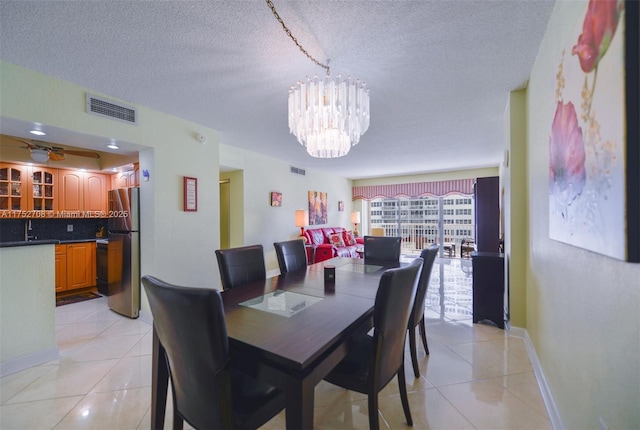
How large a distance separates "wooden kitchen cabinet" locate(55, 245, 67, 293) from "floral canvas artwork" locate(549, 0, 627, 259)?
576 centimetres

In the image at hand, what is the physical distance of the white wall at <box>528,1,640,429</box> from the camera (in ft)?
2.71

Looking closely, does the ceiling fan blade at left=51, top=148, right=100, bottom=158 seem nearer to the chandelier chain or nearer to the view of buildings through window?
the chandelier chain

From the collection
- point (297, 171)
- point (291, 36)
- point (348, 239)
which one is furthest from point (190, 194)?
point (348, 239)

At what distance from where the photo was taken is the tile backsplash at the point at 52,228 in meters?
3.83

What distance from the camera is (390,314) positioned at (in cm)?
126

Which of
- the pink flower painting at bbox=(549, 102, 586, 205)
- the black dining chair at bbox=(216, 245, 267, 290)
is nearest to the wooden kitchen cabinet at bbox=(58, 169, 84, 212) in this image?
the black dining chair at bbox=(216, 245, 267, 290)

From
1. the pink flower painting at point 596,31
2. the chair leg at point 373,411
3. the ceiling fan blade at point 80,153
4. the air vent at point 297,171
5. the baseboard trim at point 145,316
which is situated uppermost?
the air vent at point 297,171

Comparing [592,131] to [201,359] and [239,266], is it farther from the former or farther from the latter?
[239,266]

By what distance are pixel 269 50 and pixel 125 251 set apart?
2.86 meters

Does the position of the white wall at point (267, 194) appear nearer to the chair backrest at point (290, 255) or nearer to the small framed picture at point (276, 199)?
the small framed picture at point (276, 199)

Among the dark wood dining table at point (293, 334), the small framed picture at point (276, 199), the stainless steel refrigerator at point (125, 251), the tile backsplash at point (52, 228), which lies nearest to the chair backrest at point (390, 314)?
the dark wood dining table at point (293, 334)

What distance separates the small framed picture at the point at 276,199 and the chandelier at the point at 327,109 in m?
3.28

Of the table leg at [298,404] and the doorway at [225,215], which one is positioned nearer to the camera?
the table leg at [298,404]

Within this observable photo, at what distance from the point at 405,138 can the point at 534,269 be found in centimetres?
265
